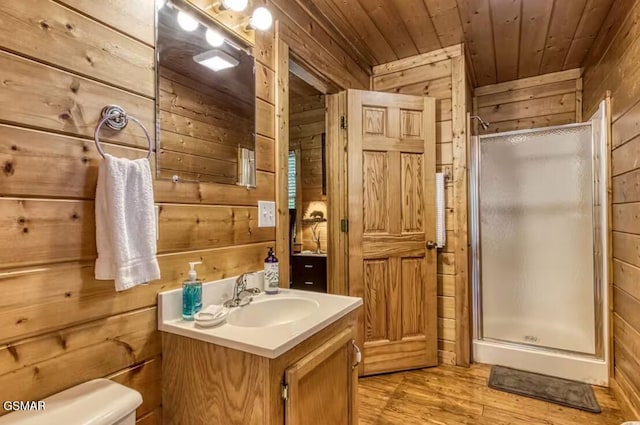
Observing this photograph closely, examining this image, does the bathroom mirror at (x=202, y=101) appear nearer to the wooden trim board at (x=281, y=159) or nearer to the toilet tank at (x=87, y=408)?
the wooden trim board at (x=281, y=159)

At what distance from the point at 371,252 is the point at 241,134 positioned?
4.29 feet

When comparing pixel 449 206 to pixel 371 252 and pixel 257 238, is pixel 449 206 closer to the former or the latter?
pixel 371 252

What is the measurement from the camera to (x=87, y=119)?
98cm

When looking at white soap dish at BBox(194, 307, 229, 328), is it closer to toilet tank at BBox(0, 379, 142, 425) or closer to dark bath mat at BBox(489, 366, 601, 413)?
toilet tank at BBox(0, 379, 142, 425)

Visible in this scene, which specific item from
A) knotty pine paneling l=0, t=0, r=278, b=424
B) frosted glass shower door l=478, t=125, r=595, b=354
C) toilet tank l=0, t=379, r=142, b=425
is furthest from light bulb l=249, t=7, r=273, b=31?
frosted glass shower door l=478, t=125, r=595, b=354

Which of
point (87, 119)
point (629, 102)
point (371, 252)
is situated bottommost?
point (371, 252)

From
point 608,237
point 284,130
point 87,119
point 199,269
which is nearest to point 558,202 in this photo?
point 608,237

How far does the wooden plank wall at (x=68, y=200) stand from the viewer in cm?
84

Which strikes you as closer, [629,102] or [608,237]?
[629,102]

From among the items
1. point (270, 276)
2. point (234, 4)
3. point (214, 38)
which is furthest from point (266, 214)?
point (234, 4)

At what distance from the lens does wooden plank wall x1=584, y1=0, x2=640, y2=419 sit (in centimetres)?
180

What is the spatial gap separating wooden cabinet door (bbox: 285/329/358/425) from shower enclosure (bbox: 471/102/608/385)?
173cm

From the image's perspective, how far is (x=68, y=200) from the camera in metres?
0.94

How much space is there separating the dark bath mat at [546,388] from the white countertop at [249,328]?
61.6 inches
